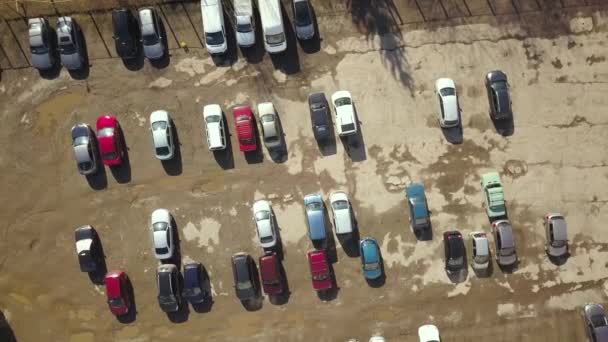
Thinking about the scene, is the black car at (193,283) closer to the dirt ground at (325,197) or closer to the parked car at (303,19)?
the dirt ground at (325,197)

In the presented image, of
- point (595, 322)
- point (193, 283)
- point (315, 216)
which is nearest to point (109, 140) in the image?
point (193, 283)

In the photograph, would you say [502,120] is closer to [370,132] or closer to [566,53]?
[566,53]

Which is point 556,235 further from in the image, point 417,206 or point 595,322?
point 417,206

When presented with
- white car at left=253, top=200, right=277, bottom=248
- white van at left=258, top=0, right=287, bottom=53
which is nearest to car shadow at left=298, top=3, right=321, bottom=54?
white van at left=258, top=0, right=287, bottom=53

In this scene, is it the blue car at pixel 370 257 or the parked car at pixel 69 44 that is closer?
the blue car at pixel 370 257

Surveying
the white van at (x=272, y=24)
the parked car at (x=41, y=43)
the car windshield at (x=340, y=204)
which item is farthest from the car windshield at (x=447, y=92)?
the parked car at (x=41, y=43)

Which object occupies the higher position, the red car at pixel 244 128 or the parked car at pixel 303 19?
the parked car at pixel 303 19

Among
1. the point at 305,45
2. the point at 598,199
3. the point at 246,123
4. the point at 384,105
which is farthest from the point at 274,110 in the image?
the point at 598,199
